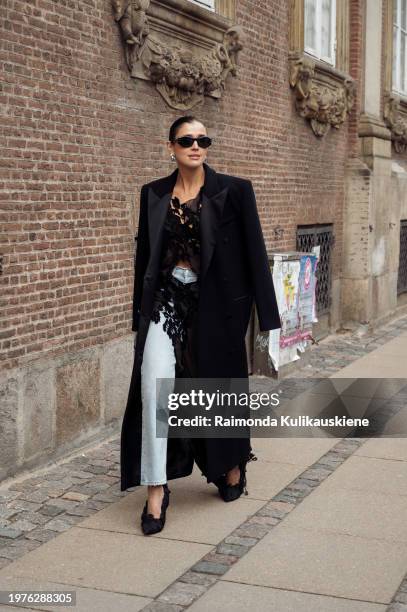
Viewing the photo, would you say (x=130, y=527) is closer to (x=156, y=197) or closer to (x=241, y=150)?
(x=156, y=197)

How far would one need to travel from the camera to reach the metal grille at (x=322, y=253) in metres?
12.1

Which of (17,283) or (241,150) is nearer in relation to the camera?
(17,283)

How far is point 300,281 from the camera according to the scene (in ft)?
32.5

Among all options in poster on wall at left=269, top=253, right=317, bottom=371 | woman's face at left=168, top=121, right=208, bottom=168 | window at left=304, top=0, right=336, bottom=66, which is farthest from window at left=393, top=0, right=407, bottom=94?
woman's face at left=168, top=121, right=208, bottom=168

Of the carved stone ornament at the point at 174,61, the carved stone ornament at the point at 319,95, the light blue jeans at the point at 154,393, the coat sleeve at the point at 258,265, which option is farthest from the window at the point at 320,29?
the light blue jeans at the point at 154,393

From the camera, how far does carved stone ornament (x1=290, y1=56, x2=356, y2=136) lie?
37.0ft

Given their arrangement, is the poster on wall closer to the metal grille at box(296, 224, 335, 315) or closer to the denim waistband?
the metal grille at box(296, 224, 335, 315)

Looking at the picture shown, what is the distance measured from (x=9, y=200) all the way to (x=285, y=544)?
263cm

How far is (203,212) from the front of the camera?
17.1 ft

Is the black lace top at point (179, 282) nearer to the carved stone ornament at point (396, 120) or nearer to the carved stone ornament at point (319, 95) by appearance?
the carved stone ornament at point (319, 95)

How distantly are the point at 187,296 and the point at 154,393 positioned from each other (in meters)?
0.53

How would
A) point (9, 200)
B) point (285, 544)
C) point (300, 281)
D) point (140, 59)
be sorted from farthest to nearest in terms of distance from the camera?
point (300, 281), point (140, 59), point (9, 200), point (285, 544)

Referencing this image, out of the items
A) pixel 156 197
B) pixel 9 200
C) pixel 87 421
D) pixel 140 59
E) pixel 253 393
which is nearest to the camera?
pixel 156 197

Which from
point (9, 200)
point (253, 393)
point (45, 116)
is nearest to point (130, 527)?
point (9, 200)
